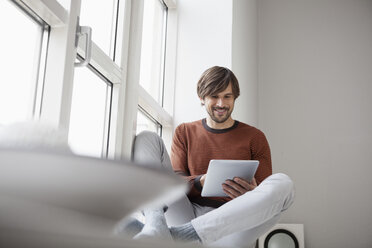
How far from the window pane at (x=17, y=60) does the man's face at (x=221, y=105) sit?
102 cm

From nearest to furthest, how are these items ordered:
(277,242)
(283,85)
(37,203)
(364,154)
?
(37,203) → (277,242) → (364,154) → (283,85)

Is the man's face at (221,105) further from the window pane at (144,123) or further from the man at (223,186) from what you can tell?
the window pane at (144,123)

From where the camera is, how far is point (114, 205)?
328mm

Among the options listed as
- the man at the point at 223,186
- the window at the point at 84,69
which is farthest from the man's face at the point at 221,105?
the window at the point at 84,69

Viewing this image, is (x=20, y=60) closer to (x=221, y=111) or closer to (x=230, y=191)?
(x=230, y=191)

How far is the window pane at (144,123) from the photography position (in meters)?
2.92

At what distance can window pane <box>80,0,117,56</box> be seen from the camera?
83.4 inches

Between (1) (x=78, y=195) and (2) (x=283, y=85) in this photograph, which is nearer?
(1) (x=78, y=195)

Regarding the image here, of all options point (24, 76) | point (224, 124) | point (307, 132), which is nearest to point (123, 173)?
point (24, 76)

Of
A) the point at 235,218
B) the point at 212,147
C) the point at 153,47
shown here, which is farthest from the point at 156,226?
the point at 153,47

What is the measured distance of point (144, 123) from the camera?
3.04 meters

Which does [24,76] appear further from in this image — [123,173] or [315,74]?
[315,74]

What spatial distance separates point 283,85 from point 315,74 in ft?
1.03

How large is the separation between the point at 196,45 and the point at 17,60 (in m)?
2.07
